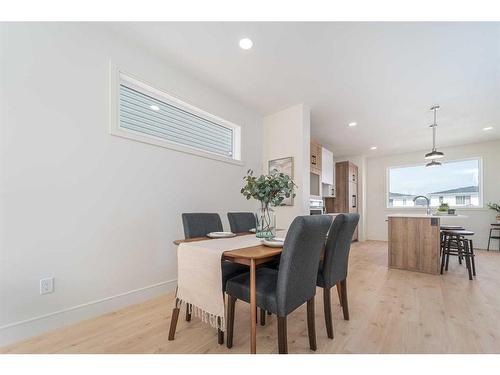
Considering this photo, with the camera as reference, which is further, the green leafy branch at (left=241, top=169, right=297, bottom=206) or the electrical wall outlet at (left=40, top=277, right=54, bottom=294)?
the green leafy branch at (left=241, top=169, right=297, bottom=206)

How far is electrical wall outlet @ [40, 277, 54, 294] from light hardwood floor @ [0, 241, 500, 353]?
0.31 m

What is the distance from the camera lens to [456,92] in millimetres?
3020

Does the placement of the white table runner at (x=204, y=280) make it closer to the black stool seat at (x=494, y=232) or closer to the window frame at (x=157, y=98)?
the window frame at (x=157, y=98)

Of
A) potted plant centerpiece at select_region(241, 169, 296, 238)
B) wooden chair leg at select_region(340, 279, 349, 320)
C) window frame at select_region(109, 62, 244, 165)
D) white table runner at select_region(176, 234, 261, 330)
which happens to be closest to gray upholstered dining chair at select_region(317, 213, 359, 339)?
wooden chair leg at select_region(340, 279, 349, 320)

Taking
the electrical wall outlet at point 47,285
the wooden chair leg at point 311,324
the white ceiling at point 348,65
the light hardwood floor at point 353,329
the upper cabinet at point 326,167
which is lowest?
the light hardwood floor at point 353,329

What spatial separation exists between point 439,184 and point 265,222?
20.7 feet

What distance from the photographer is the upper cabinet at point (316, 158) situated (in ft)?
14.4

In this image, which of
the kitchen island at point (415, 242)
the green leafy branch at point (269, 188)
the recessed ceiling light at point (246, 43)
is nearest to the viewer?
the green leafy branch at point (269, 188)

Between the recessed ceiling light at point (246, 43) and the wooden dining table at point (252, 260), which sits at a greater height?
the recessed ceiling light at point (246, 43)

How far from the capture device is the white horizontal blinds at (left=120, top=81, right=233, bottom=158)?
2.36m

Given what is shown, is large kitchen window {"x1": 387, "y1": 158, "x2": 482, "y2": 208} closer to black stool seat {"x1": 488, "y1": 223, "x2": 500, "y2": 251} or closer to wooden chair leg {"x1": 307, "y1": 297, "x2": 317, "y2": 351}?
black stool seat {"x1": 488, "y1": 223, "x2": 500, "y2": 251}

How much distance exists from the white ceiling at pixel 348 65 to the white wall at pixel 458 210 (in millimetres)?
1649

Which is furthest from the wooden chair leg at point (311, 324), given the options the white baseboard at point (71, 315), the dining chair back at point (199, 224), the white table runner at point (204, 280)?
the white baseboard at point (71, 315)

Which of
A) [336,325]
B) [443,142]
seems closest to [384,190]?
[443,142]
